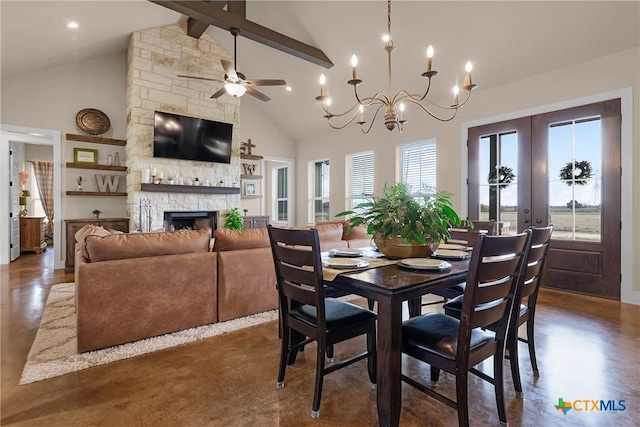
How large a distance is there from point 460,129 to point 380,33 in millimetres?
1874

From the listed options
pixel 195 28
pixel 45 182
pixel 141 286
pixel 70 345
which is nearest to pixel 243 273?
pixel 141 286

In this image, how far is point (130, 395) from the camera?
1.82 metres

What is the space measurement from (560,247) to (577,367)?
7.98 feet

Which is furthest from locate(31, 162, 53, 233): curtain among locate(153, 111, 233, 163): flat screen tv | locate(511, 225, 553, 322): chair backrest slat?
locate(511, 225, 553, 322): chair backrest slat

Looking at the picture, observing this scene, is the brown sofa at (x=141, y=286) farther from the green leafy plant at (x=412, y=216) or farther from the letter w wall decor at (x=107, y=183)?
the letter w wall decor at (x=107, y=183)

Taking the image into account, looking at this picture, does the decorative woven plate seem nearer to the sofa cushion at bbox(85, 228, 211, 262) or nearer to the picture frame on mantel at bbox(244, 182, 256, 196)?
the picture frame on mantel at bbox(244, 182, 256, 196)

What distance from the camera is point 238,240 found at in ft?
9.62

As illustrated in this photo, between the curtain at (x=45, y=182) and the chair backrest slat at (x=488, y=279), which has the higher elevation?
the curtain at (x=45, y=182)

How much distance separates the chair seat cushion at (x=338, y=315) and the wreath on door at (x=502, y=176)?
3660 mm

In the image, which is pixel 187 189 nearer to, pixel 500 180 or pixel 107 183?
pixel 107 183

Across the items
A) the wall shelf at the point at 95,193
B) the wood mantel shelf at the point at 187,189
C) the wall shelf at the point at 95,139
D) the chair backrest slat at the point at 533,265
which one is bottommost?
the chair backrest slat at the point at 533,265

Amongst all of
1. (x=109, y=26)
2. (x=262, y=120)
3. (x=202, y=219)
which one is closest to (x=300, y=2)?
(x=109, y=26)

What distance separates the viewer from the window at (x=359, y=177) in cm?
659

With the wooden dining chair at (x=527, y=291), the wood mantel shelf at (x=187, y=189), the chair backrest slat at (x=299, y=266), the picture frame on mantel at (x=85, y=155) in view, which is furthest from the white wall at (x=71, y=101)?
the wooden dining chair at (x=527, y=291)
